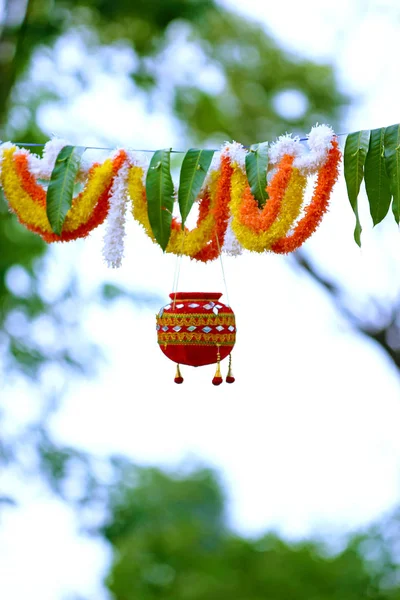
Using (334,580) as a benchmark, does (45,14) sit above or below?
above

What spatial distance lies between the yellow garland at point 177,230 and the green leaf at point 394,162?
35 centimetres

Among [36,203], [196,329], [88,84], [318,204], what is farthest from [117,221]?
[88,84]

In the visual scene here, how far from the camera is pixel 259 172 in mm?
1542

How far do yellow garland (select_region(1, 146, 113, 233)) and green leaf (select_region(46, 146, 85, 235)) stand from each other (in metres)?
0.04

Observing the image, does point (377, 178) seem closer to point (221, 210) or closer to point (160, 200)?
point (221, 210)

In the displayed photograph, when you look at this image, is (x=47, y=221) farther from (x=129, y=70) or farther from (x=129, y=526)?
(x=129, y=526)

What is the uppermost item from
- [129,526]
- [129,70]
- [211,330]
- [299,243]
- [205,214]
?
[129,70]

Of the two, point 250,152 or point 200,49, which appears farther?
point 200,49

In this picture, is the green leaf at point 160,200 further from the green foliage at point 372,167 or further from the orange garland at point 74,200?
the green foliage at point 372,167

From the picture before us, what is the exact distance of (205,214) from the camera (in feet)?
5.40

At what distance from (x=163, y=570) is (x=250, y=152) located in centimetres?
305

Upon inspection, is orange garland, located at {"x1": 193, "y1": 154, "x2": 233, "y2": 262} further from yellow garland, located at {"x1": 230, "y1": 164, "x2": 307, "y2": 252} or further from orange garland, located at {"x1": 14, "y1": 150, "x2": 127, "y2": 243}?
orange garland, located at {"x1": 14, "y1": 150, "x2": 127, "y2": 243}

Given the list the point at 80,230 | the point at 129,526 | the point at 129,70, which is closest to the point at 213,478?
the point at 129,526

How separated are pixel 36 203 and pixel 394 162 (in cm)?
74
